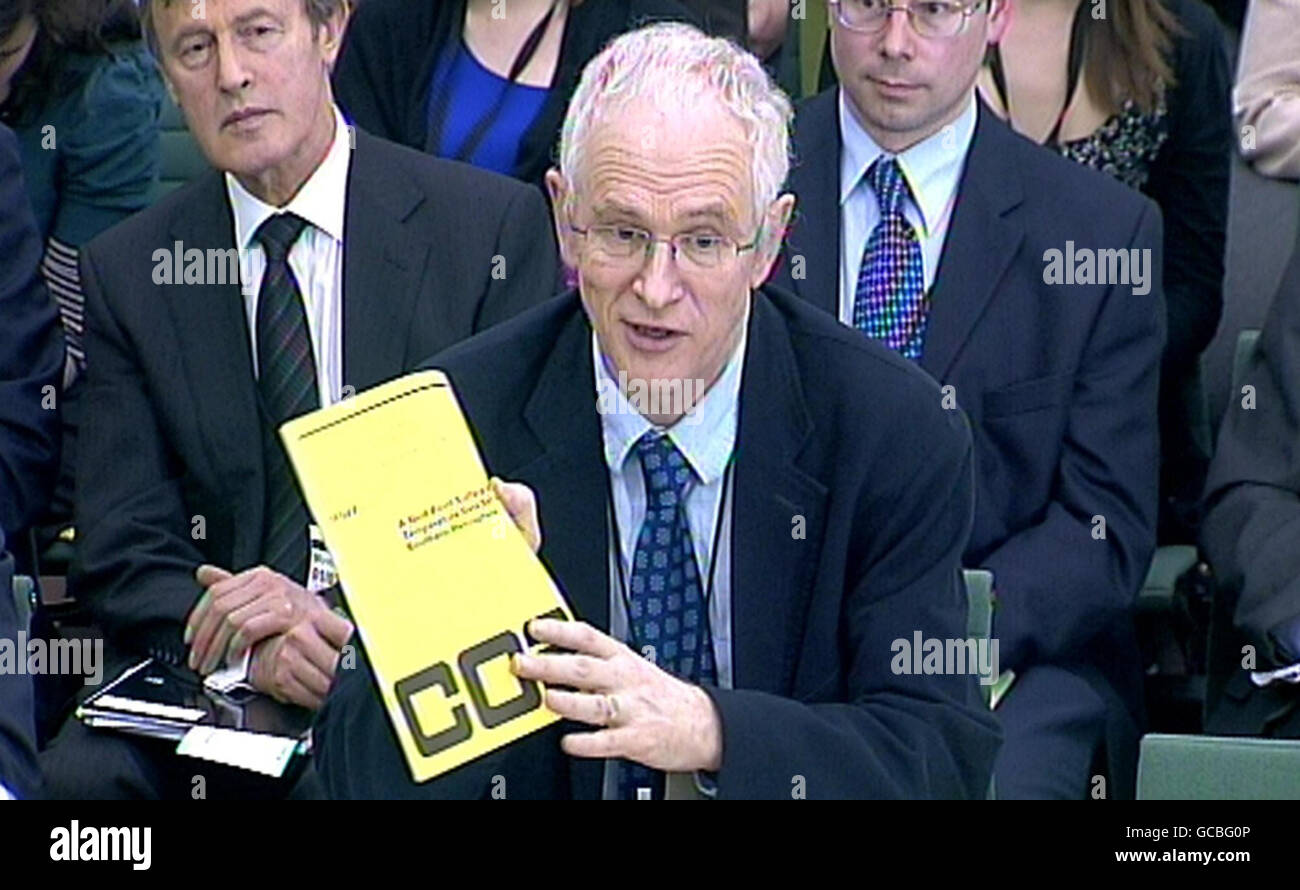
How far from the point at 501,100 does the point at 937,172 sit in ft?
2.83

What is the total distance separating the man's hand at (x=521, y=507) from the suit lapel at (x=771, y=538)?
1.16 ft

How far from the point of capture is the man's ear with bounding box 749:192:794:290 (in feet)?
9.78

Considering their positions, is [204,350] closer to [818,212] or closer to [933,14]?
[818,212]

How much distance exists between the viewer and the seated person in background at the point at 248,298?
3613mm

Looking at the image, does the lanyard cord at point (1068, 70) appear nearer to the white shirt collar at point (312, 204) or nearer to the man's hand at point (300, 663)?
the white shirt collar at point (312, 204)

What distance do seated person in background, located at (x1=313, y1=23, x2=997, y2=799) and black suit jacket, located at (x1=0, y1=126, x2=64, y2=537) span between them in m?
1.08

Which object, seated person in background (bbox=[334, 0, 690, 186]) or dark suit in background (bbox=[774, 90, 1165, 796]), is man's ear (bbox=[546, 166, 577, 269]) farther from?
seated person in background (bbox=[334, 0, 690, 186])

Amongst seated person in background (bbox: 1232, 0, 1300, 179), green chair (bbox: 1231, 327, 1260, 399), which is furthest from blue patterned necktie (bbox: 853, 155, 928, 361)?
seated person in background (bbox: 1232, 0, 1300, 179)

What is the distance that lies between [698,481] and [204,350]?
1015 mm

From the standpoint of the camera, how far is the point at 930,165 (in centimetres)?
391

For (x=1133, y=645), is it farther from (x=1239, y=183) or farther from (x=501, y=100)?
(x=501, y=100)

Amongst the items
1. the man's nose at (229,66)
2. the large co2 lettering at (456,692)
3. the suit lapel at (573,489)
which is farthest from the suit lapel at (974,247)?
the large co2 lettering at (456,692)

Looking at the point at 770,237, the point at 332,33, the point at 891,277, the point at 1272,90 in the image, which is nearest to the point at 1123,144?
the point at 1272,90
